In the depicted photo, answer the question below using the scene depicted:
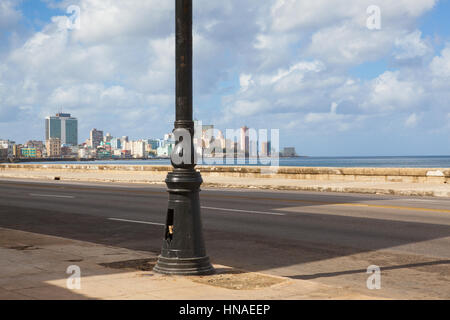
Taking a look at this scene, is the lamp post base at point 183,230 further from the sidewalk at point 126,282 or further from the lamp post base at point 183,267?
the sidewalk at point 126,282

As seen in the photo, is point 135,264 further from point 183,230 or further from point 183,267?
point 183,230

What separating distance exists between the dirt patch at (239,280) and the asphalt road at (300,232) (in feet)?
2.54

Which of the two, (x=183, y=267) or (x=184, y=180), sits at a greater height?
(x=184, y=180)

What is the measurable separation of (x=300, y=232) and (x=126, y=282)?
234 inches

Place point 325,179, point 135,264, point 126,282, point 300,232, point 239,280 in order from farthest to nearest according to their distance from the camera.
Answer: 1. point 325,179
2. point 300,232
3. point 135,264
4. point 239,280
5. point 126,282

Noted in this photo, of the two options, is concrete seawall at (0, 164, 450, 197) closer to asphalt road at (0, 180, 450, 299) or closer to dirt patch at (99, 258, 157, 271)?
asphalt road at (0, 180, 450, 299)

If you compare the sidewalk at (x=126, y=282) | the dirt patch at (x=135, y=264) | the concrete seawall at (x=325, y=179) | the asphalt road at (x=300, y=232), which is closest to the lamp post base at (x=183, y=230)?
the sidewalk at (x=126, y=282)

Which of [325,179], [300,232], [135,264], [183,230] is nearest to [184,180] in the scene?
[183,230]

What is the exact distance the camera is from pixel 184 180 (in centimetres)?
741

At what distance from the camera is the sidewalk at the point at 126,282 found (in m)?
6.31
